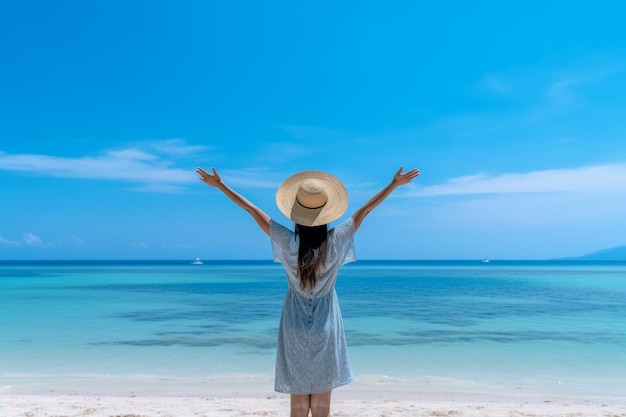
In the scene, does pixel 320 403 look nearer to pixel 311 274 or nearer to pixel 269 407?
pixel 311 274

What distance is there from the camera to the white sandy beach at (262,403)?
632cm

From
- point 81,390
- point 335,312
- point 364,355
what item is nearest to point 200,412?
point 81,390

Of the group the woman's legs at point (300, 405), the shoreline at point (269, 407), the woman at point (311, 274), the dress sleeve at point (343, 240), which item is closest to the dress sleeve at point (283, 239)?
the woman at point (311, 274)

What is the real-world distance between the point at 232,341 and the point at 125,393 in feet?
14.5

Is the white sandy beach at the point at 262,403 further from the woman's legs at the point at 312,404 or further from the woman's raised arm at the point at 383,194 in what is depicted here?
the woman's raised arm at the point at 383,194

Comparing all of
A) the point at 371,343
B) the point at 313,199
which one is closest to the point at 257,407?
the point at 313,199

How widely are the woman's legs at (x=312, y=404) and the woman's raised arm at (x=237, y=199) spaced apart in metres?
0.91

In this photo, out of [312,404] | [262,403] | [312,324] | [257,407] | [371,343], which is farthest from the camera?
[371,343]

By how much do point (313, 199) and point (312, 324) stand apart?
25.8 inches

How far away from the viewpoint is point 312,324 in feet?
10.3

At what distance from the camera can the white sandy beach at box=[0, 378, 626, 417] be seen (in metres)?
6.32

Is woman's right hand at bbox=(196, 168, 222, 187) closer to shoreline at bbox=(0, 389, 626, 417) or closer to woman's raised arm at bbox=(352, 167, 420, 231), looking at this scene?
woman's raised arm at bbox=(352, 167, 420, 231)

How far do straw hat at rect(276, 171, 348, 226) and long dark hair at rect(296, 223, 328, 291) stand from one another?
45mm

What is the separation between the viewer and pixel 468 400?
7352mm
